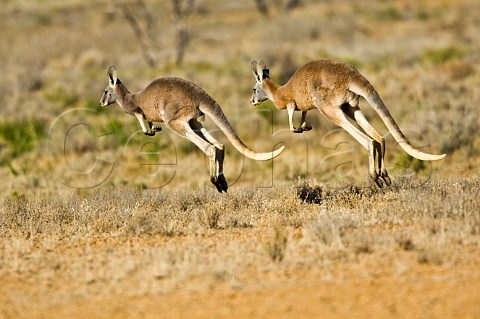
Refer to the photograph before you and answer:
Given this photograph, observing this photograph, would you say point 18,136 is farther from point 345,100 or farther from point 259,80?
point 345,100

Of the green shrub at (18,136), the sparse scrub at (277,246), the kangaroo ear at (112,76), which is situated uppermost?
the kangaroo ear at (112,76)

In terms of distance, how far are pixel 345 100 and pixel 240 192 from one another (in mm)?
1955

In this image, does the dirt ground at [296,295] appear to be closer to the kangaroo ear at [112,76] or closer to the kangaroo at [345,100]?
the kangaroo at [345,100]

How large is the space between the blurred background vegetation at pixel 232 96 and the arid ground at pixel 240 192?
0.07 m

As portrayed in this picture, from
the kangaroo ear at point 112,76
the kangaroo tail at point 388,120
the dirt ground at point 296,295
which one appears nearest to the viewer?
the dirt ground at point 296,295

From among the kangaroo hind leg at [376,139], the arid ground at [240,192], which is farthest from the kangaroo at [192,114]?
the kangaroo hind leg at [376,139]

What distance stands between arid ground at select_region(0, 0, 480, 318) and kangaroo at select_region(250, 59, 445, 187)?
596 mm

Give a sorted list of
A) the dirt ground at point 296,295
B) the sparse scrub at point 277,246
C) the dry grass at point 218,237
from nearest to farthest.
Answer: the dirt ground at point 296,295 → the dry grass at point 218,237 → the sparse scrub at point 277,246

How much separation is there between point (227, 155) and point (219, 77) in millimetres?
6986

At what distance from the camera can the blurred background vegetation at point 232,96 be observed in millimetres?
15883

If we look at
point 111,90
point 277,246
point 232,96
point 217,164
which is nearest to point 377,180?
point 217,164

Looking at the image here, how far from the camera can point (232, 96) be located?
2117 cm

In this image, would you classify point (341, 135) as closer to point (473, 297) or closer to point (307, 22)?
point (473, 297)

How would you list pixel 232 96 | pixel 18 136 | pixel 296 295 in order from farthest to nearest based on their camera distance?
1. pixel 232 96
2. pixel 18 136
3. pixel 296 295
